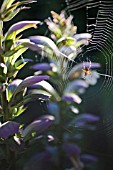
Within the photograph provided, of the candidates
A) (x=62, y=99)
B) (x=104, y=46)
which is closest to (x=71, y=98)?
(x=62, y=99)

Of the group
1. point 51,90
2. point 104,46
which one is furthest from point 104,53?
point 51,90

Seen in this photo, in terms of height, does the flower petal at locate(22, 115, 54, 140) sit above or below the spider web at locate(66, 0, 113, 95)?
below

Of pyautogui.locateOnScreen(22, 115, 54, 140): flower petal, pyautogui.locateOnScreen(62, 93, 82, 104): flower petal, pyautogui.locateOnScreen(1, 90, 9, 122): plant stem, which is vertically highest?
pyautogui.locateOnScreen(62, 93, 82, 104): flower petal

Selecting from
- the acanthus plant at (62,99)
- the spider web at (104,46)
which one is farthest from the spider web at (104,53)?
the acanthus plant at (62,99)

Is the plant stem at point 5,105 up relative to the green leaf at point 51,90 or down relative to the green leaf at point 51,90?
down

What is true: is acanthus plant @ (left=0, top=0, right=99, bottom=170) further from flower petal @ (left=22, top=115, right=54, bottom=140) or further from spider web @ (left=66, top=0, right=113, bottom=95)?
spider web @ (left=66, top=0, right=113, bottom=95)

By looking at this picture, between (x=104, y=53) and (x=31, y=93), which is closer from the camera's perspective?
(x=31, y=93)

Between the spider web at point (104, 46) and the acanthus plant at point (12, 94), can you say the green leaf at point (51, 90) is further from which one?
the spider web at point (104, 46)

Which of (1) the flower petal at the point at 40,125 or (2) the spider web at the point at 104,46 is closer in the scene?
(1) the flower petal at the point at 40,125

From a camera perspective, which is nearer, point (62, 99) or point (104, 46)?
point (62, 99)

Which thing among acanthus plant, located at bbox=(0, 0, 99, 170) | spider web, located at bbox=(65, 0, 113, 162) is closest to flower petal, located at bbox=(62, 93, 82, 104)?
acanthus plant, located at bbox=(0, 0, 99, 170)

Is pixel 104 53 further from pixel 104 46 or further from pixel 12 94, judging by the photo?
pixel 12 94

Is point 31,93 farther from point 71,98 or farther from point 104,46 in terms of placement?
point 104,46
